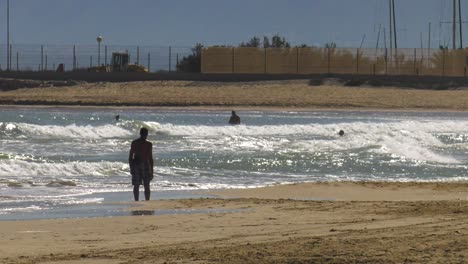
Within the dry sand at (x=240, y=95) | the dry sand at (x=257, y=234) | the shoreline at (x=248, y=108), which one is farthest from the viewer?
the dry sand at (x=240, y=95)

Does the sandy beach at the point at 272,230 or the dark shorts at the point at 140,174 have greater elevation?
the dark shorts at the point at 140,174

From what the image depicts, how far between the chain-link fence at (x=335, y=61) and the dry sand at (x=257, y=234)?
5904 cm

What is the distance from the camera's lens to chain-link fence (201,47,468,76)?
7919cm

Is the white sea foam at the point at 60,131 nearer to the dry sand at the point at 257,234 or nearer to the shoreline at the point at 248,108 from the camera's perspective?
the shoreline at the point at 248,108

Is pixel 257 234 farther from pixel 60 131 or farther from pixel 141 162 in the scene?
pixel 60 131

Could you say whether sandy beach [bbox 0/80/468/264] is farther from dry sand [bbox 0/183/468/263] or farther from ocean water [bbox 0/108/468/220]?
ocean water [bbox 0/108/468/220]

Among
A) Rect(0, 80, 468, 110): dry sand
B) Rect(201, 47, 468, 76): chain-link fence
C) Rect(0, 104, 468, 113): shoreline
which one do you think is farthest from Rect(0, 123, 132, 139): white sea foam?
Rect(201, 47, 468, 76): chain-link fence

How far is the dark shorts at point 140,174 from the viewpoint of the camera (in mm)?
19750

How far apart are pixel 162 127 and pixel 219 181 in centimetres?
2195

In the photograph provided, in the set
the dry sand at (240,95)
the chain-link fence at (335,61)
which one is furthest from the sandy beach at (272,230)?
the chain-link fence at (335,61)

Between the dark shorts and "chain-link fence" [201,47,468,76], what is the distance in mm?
59144

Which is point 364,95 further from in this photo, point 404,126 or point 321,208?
point 321,208

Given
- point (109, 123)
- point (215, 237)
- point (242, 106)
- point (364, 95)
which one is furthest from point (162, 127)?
point (215, 237)

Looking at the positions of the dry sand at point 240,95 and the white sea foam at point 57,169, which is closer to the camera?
the white sea foam at point 57,169
